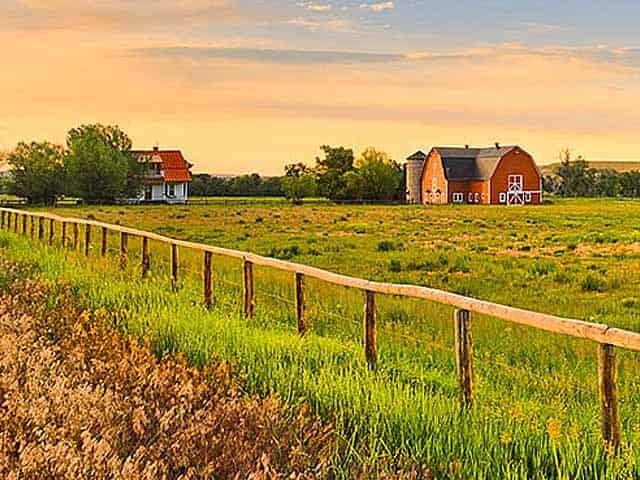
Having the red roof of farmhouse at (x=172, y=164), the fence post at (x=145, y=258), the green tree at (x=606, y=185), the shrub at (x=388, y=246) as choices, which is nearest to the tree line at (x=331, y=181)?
the red roof of farmhouse at (x=172, y=164)

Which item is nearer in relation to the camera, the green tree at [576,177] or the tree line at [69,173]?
the tree line at [69,173]

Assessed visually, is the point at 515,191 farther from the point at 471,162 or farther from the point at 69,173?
the point at 69,173

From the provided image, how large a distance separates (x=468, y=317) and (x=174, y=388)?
93.1 inches

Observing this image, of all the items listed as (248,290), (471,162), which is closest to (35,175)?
(471,162)

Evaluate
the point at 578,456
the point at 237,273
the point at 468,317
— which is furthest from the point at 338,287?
the point at 578,456

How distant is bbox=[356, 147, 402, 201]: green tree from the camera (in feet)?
396

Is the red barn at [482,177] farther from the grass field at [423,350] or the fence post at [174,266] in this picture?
the fence post at [174,266]

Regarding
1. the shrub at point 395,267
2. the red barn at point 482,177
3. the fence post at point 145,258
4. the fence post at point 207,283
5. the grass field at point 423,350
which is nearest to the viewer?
the grass field at point 423,350

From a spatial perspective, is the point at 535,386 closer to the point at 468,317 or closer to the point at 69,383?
the point at 468,317

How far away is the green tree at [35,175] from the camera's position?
96125 mm

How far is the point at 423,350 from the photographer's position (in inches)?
442

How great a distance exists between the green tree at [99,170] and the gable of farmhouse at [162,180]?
20.6 feet

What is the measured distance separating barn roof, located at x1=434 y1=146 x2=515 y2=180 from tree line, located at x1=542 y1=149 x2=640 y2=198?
3516 centimetres

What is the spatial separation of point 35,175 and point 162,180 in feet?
63.1
